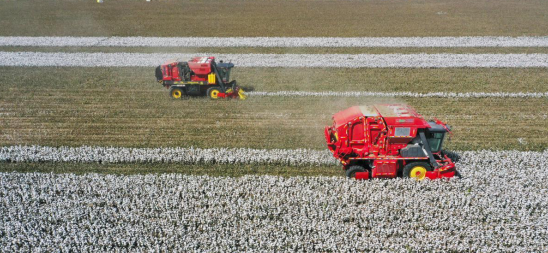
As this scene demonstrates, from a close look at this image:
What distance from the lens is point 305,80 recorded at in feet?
92.4

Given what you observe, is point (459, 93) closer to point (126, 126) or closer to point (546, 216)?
point (546, 216)

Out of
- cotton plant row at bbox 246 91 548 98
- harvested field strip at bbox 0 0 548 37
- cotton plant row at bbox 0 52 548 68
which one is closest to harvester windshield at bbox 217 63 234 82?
cotton plant row at bbox 246 91 548 98

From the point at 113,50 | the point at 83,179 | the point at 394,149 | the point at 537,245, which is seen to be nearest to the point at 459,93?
the point at 394,149

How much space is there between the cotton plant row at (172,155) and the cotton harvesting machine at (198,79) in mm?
6415

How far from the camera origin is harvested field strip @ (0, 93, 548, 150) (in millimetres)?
19281

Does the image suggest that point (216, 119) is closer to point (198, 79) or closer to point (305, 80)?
point (198, 79)

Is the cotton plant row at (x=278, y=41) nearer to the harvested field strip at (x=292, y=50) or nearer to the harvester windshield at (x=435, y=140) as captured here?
the harvested field strip at (x=292, y=50)

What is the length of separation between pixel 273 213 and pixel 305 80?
51.2 ft

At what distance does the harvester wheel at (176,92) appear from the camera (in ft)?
79.6

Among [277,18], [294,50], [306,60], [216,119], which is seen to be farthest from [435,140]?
[277,18]

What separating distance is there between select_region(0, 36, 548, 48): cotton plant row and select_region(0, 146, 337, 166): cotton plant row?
21.8 m

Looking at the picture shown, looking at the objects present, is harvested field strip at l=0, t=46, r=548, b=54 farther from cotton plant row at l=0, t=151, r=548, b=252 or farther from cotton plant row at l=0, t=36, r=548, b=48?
cotton plant row at l=0, t=151, r=548, b=252

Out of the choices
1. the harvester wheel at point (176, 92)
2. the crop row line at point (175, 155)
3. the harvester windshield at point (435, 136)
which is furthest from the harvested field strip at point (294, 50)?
the harvester windshield at point (435, 136)

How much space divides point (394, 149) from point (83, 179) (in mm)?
11515
